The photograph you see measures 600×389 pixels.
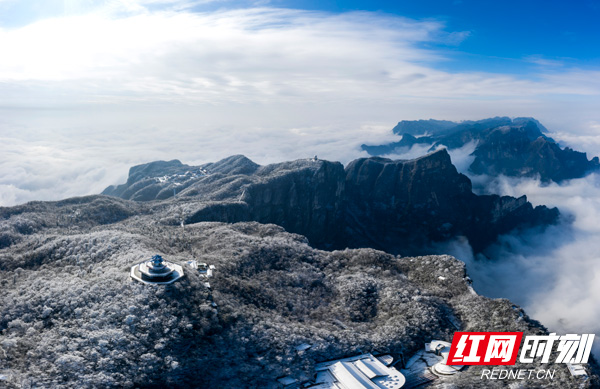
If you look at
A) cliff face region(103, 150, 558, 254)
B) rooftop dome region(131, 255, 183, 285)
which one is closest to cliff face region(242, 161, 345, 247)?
cliff face region(103, 150, 558, 254)

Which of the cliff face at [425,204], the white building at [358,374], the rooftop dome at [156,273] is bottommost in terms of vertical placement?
the cliff face at [425,204]

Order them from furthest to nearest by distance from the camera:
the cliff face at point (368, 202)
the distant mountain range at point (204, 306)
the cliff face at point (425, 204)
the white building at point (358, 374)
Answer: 1. the cliff face at point (425, 204)
2. the cliff face at point (368, 202)
3. the white building at point (358, 374)
4. the distant mountain range at point (204, 306)

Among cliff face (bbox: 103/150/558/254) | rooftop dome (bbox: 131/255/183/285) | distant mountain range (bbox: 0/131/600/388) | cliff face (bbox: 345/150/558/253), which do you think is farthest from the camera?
cliff face (bbox: 345/150/558/253)

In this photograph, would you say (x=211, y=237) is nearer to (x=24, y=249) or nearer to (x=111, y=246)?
(x=111, y=246)

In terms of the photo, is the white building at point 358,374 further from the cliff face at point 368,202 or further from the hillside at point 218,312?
the cliff face at point 368,202

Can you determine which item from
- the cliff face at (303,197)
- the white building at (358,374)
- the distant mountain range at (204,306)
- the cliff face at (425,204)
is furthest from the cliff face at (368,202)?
the white building at (358,374)

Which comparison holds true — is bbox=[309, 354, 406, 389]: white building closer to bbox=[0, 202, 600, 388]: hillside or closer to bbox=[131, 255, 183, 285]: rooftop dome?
bbox=[0, 202, 600, 388]: hillside

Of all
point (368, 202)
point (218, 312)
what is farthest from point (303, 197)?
point (218, 312)
